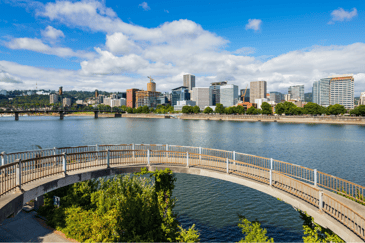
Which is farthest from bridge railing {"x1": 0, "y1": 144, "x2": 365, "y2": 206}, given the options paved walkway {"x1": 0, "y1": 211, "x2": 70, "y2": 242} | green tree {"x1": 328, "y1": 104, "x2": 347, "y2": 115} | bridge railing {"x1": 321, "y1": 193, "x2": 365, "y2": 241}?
green tree {"x1": 328, "y1": 104, "x2": 347, "y2": 115}

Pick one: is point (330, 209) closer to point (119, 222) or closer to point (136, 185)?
point (119, 222)

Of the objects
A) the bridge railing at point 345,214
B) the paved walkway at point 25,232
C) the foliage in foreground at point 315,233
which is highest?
the bridge railing at point 345,214

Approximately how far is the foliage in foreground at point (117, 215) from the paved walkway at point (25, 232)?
0.60 m

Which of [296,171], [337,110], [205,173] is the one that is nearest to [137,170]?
[205,173]

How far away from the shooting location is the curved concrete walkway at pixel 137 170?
30.9 feet

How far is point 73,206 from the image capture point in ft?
50.8

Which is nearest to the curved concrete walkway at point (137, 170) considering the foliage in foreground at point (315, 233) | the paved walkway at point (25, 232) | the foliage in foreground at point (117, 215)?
the foliage in foreground at point (315, 233)

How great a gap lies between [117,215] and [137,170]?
127 inches

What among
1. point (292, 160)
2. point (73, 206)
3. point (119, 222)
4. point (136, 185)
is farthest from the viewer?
point (292, 160)

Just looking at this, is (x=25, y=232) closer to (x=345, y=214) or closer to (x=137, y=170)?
(x=137, y=170)

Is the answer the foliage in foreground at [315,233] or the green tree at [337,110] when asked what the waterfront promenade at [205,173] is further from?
the green tree at [337,110]

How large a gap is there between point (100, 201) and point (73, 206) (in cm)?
178

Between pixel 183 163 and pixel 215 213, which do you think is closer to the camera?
pixel 183 163

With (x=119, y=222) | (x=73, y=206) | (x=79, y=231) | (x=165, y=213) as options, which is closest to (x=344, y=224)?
(x=165, y=213)
